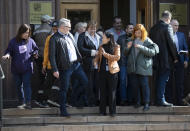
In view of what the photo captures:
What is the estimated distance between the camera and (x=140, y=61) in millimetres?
10211

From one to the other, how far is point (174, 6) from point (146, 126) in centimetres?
362

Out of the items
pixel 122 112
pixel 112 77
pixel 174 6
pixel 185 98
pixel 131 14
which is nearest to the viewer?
pixel 112 77

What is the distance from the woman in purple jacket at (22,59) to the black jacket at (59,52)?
62cm

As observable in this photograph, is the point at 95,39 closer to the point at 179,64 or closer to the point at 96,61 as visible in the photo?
the point at 96,61

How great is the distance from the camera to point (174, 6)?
1227 centimetres

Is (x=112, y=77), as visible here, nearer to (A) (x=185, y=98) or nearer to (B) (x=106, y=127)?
(B) (x=106, y=127)

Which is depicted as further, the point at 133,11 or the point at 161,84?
the point at 133,11

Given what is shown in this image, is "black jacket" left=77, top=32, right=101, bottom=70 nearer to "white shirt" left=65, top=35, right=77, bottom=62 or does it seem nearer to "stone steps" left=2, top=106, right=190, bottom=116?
"white shirt" left=65, top=35, right=77, bottom=62

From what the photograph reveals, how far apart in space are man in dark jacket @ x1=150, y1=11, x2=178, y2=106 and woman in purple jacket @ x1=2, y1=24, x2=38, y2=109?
8.15ft

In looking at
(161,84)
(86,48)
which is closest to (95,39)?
(86,48)

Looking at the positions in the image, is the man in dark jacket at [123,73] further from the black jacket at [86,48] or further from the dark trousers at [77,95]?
the dark trousers at [77,95]

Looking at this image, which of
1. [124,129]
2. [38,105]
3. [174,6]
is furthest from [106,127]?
[174,6]

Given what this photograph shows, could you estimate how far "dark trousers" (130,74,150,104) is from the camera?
10.2 meters

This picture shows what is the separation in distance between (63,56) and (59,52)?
0.11m
